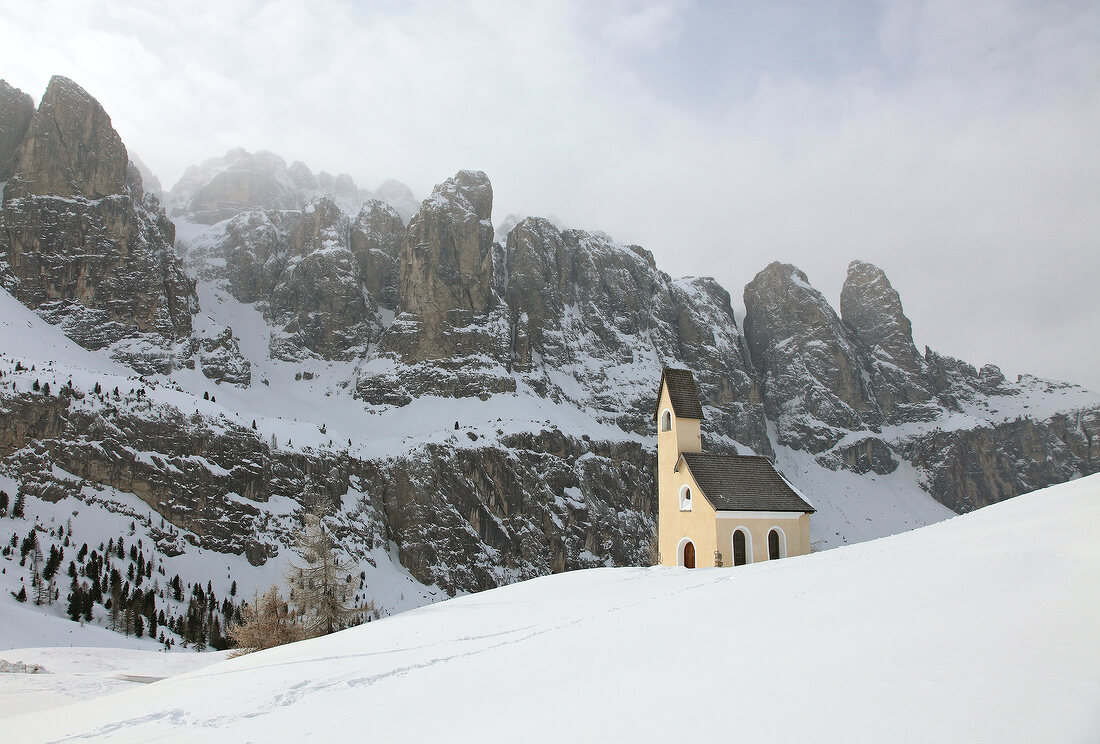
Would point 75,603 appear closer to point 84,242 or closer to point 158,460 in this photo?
point 158,460

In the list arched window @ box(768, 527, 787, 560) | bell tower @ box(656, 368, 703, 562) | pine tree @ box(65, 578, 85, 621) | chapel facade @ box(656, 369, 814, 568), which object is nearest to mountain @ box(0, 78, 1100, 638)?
pine tree @ box(65, 578, 85, 621)

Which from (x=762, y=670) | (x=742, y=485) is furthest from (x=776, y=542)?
(x=762, y=670)

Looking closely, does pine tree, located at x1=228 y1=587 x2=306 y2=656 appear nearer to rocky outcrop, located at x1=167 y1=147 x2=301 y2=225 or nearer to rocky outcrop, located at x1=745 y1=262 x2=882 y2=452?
rocky outcrop, located at x1=745 y1=262 x2=882 y2=452

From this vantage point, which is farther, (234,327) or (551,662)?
(234,327)

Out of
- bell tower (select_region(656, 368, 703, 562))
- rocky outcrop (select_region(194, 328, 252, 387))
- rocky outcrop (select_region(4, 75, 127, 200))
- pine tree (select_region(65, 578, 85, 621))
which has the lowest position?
pine tree (select_region(65, 578, 85, 621))

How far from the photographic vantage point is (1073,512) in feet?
34.1

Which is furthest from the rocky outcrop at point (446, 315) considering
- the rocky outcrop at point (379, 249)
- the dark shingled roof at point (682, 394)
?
the dark shingled roof at point (682, 394)

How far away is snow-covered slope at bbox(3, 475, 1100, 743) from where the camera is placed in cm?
539

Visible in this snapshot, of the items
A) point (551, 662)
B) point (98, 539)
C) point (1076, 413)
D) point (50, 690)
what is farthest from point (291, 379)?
point (1076, 413)

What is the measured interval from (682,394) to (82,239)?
386 ft

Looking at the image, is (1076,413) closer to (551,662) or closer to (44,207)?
(551,662)

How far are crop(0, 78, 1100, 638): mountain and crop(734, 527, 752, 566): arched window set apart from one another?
5598 cm

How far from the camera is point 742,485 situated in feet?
104

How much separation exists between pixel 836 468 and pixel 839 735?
16568 centimetres
